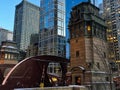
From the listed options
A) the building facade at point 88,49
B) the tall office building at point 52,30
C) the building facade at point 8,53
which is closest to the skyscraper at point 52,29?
the tall office building at point 52,30

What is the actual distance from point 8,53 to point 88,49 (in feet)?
120

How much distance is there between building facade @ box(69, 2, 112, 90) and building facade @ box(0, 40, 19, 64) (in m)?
31.7

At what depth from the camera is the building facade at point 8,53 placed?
58688mm

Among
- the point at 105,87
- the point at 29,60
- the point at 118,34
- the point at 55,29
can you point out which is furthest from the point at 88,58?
the point at 118,34

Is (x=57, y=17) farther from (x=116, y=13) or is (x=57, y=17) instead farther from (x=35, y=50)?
(x=116, y=13)

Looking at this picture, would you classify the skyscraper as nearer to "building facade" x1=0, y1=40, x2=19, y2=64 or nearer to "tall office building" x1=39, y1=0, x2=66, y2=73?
"tall office building" x1=39, y1=0, x2=66, y2=73

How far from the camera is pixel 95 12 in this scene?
3769 cm

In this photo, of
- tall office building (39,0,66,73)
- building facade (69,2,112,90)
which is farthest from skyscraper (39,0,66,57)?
building facade (69,2,112,90)

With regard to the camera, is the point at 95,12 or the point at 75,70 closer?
the point at 75,70

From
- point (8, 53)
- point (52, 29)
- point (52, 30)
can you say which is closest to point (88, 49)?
point (8, 53)

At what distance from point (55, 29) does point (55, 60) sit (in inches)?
2623

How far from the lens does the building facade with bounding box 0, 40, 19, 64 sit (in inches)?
2311

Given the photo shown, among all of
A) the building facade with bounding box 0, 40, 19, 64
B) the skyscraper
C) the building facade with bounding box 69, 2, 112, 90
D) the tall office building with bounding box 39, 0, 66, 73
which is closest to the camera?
the building facade with bounding box 69, 2, 112, 90

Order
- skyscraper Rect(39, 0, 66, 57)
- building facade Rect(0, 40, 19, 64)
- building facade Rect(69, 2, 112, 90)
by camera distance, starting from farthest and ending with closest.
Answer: skyscraper Rect(39, 0, 66, 57)
building facade Rect(0, 40, 19, 64)
building facade Rect(69, 2, 112, 90)
